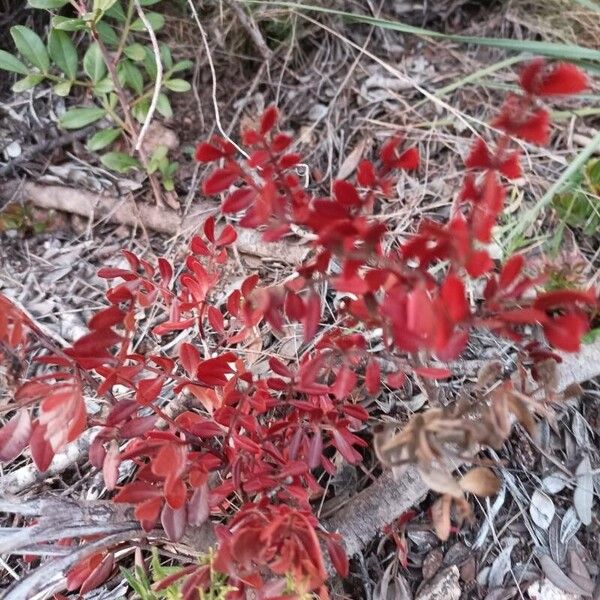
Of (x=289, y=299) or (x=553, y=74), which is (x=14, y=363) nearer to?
(x=289, y=299)

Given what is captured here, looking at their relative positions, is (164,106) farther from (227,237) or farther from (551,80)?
(551,80)

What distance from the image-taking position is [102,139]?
168 cm

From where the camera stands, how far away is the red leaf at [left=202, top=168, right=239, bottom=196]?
0.85 metres

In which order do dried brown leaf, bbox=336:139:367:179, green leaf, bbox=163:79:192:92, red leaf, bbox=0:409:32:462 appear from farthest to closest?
dried brown leaf, bbox=336:139:367:179 → green leaf, bbox=163:79:192:92 → red leaf, bbox=0:409:32:462

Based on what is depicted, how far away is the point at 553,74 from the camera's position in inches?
28.3

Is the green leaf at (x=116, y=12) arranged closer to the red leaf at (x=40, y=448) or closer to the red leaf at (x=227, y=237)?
the red leaf at (x=227, y=237)

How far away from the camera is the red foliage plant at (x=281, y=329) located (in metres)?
0.72

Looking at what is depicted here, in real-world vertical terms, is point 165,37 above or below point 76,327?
above

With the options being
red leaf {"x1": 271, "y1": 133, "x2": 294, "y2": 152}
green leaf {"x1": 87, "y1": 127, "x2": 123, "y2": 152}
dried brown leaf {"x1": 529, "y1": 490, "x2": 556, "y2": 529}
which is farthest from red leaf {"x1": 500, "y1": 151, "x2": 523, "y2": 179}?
green leaf {"x1": 87, "y1": 127, "x2": 123, "y2": 152}

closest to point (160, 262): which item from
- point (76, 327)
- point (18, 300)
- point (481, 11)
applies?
point (76, 327)

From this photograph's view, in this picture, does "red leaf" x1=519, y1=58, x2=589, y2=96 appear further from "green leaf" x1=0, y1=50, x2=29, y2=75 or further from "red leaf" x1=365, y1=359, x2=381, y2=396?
"green leaf" x1=0, y1=50, x2=29, y2=75

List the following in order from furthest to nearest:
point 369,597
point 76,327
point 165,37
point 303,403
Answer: point 165,37 → point 76,327 → point 369,597 → point 303,403

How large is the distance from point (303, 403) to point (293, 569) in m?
0.25

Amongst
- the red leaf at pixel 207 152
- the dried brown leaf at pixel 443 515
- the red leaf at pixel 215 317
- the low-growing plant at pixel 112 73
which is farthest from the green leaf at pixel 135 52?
the dried brown leaf at pixel 443 515
